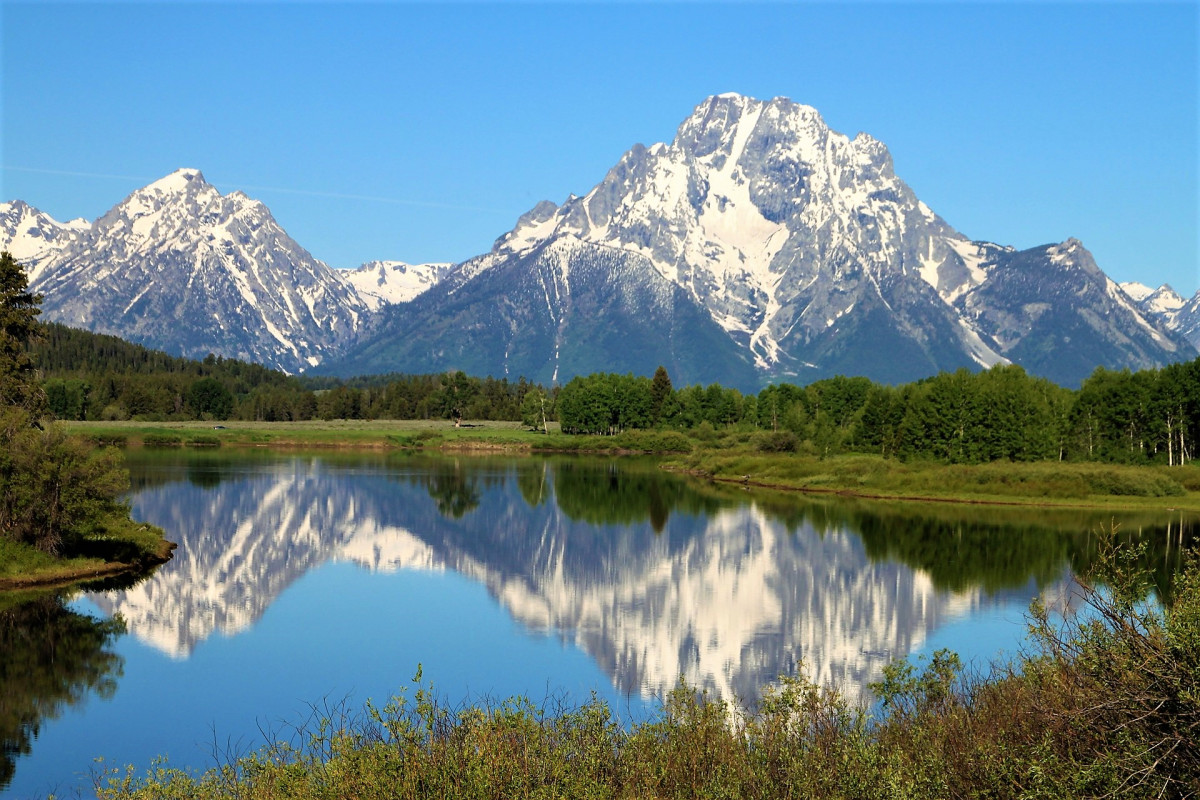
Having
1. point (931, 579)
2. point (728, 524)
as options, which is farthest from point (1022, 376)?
point (931, 579)

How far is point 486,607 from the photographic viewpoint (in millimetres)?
55281

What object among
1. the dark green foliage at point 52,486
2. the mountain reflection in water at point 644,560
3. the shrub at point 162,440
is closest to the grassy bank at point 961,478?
the mountain reflection in water at point 644,560

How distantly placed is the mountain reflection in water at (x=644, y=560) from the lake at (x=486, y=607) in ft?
0.89

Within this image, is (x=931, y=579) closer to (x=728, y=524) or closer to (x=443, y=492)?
(x=728, y=524)

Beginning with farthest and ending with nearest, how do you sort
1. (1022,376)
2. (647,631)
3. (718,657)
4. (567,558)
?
(1022,376) → (567,558) → (647,631) → (718,657)

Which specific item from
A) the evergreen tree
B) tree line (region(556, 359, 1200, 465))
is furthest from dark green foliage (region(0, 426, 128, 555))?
tree line (region(556, 359, 1200, 465))

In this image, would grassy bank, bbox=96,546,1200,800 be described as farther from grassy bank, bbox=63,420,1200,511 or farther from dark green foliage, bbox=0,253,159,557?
grassy bank, bbox=63,420,1200,511

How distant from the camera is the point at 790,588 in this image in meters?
59.8

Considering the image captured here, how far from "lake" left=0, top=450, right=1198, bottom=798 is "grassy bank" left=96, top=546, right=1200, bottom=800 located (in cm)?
492

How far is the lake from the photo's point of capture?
3559 cm

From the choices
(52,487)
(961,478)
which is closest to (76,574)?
(52,487)

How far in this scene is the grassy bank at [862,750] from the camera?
1753cm

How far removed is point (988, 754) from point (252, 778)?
14.9 metres

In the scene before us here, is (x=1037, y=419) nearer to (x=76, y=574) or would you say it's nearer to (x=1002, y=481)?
(x=1002, y=481)
